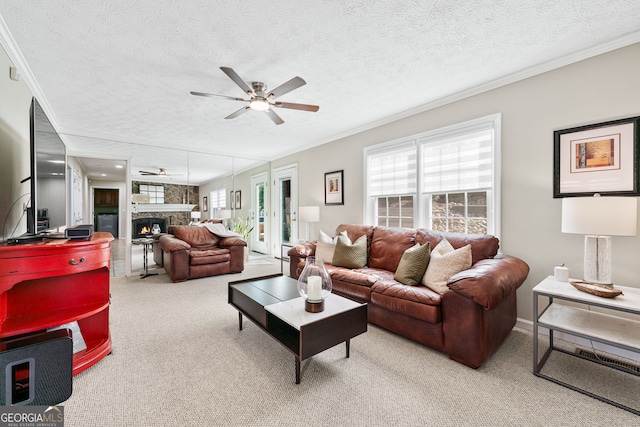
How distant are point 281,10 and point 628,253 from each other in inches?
128

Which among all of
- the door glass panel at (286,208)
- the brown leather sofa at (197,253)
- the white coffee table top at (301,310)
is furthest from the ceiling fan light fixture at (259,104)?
the door glass panel at (286,208)

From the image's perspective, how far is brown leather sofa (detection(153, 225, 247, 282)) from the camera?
4305 millimetres

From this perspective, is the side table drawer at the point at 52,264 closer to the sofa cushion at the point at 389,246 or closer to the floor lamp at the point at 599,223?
the sofa cushion at the point at 389,246

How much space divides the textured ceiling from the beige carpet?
→ 99.8 inches

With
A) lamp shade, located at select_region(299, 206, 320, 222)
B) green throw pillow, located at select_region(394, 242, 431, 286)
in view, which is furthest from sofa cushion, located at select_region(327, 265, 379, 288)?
lamp shade, located at select_region(299, 206, 320, 222)

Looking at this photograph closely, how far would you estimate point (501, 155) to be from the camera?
2.82 metres

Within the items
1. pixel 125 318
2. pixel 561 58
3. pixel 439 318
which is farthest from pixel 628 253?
pixel 125 318

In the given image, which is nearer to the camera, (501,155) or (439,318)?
(439,318)

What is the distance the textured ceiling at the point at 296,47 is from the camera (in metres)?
1.83

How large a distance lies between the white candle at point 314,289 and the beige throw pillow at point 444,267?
1114 mm

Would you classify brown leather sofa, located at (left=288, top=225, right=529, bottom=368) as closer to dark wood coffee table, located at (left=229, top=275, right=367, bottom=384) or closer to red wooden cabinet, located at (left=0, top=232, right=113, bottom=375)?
dark wood coffee table, located at (left=229, top=275, right=367, bottom=384)

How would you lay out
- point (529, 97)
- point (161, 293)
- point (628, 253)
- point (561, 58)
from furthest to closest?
point (161, 293) < point (529, 97) < point (561, 58) < point (628, 253)

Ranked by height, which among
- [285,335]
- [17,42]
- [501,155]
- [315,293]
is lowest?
[285,335]

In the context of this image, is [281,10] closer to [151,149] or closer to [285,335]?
[285,335]
